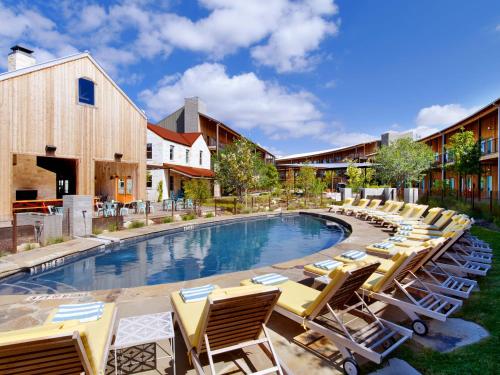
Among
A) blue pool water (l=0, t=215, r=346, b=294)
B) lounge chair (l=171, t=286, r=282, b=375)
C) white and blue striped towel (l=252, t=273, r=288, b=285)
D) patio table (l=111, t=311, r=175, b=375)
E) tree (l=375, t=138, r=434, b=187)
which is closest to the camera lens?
lounge chair (l=171, t=286, r=282, b=375)

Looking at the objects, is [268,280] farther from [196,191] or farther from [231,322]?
[196,191]

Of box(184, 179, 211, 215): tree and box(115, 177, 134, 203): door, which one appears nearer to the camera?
box(184, 179, 211, 215): tree

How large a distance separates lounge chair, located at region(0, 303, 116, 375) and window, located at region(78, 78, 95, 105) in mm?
18917

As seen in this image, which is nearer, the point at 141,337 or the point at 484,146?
the point at 141,337

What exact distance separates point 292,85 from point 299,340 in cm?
2875

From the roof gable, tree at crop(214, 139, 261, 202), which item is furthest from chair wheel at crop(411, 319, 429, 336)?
tree at crop(214, 139, 261, 202)

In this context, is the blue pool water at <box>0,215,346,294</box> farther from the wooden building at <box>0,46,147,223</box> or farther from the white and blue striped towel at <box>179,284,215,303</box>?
the wooden building at <box>0,46,147,223</box>

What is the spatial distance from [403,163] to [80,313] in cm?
2679

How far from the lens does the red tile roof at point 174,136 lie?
27875 millimetres

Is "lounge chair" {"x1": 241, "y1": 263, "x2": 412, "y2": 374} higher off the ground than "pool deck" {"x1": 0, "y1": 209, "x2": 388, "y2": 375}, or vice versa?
"lounge chair" {"x1": 241, "y1": 263, "x2": 412, "y2": 374}


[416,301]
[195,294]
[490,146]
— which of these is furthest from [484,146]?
[195,294]

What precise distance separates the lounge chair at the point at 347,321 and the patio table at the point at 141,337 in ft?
5.32

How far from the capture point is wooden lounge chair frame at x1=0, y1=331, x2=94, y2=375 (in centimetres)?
210

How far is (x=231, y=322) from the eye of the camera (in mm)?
3018
